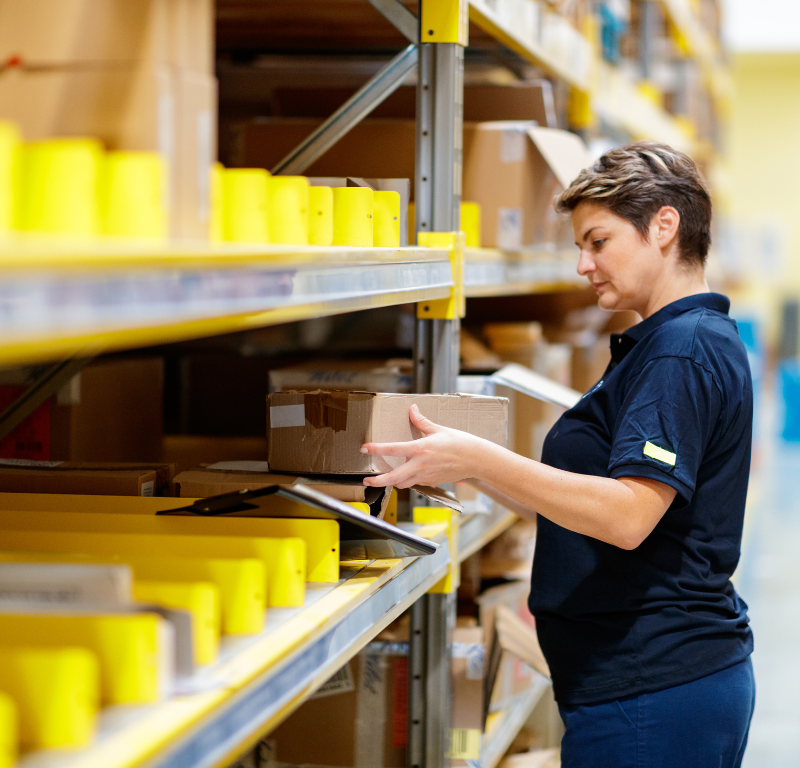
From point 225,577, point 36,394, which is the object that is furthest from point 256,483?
point 36,394

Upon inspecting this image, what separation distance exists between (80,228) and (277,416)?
843 mm

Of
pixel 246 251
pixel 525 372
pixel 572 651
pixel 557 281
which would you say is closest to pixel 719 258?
pixel 557 281

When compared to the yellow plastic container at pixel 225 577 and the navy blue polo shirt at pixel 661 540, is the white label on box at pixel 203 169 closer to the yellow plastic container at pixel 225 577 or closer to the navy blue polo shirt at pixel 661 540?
the yellow plastic container at pixel 225 577

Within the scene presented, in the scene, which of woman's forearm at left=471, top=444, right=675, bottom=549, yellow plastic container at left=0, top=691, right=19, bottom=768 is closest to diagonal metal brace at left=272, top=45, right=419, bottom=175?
woman's forearm at left=471, top=444, right=675, bottom=549

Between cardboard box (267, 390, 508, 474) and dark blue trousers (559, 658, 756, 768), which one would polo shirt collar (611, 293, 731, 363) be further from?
dark blue trousers (559, 658, 756, 768)

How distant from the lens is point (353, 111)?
2.13 m

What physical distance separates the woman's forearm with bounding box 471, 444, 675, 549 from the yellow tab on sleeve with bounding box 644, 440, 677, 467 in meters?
0.05

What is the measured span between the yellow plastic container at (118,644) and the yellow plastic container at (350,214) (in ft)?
2.53

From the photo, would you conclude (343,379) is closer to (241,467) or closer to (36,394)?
(241,467)

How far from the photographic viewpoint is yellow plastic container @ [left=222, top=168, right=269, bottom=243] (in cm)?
120

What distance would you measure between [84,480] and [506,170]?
1334 millimetres

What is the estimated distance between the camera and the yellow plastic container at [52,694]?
893mm

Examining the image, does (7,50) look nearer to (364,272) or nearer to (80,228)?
(80,228)

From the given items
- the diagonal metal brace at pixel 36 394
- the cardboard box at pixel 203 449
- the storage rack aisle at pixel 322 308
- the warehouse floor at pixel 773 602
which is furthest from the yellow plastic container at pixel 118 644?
the warehouse floor at pixel 773 602
